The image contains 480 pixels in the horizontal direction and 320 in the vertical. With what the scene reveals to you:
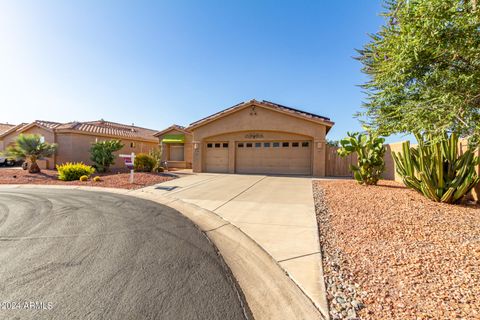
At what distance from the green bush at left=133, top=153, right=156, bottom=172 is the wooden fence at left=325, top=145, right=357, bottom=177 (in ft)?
40.3

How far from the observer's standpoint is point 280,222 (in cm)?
536

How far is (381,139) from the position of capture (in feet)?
30.8

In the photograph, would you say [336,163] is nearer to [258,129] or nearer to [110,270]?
[258,129]

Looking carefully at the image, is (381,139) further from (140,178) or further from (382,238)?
(140,178)

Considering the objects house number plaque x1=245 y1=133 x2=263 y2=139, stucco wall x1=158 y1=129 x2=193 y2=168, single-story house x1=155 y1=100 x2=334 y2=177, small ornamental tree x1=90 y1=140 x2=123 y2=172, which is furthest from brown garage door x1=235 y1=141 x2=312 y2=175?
small ornamental tree x1=90 y1=140 x2=123 y2=172

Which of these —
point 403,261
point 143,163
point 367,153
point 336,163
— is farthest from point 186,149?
point 403,261

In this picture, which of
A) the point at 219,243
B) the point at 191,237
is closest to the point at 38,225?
the point at 191,237

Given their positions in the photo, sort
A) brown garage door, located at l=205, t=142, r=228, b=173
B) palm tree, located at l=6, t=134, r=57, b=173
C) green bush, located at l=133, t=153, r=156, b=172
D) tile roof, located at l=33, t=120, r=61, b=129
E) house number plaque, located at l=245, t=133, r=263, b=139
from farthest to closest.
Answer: tile roof, located at l=33, t=120, r=61, b=129 → brown garage door, located at l=205, t=142, r=228, b=173 → house number plaque, located at l=245, t=133, r=263, b=139 → green bush, located at l=133, t=153, r=156, b=172 → palm tree, located at l=6, t=134, r=57, b=173

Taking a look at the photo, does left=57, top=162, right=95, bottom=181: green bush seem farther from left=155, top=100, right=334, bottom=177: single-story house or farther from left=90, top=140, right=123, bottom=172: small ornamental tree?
left=155, top=100, right=334, bottom=177: single-story house

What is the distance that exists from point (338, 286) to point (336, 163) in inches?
533

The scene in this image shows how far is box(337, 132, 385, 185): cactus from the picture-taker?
947 cm

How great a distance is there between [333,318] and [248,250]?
185 cm

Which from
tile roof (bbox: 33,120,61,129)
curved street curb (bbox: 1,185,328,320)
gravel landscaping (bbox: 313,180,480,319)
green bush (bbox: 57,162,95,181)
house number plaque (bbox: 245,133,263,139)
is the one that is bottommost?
curved street curb (bbox: 1,185,328,320)

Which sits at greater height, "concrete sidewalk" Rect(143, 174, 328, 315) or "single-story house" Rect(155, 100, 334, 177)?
"single-story house" Rect(155, 100, 334, 177)
